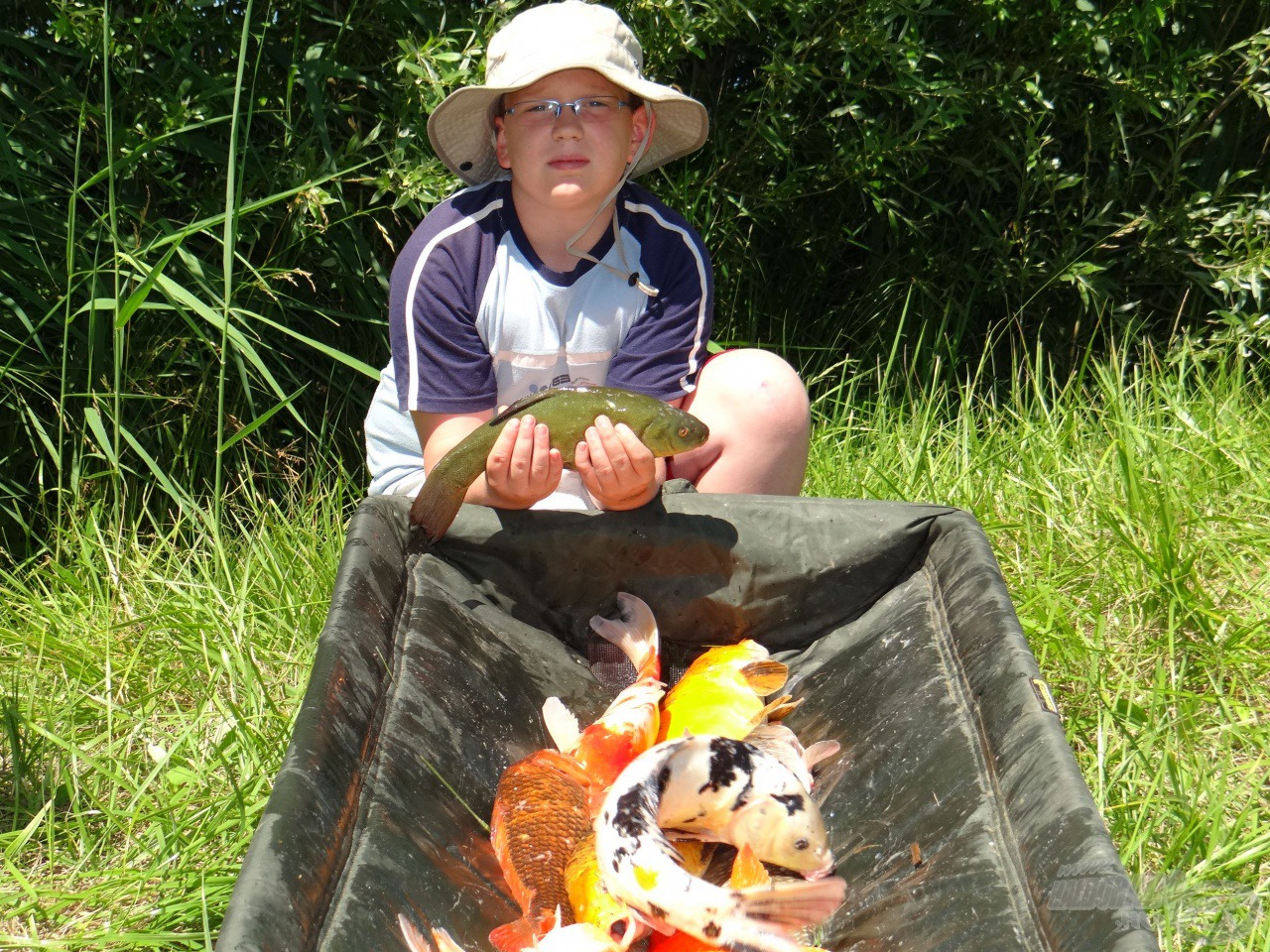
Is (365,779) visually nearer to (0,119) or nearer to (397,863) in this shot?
(397,863)

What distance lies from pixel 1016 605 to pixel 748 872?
0.99 metres

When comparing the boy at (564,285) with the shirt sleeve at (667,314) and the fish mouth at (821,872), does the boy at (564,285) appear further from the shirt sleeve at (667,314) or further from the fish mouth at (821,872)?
the fish mouth at (821,872)

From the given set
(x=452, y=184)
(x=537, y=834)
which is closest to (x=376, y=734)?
(x=537, y=834)

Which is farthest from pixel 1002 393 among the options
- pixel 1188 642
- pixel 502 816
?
pixel 502 816

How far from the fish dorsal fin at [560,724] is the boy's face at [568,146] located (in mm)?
874

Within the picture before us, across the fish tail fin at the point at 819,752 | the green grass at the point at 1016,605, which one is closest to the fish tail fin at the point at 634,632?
the fish tail fin at the point at 819,752

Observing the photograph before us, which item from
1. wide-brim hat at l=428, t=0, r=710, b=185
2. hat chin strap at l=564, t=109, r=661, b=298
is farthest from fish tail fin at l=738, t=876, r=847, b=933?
wide-brim hat at l=428, t=0, r=710, b=185

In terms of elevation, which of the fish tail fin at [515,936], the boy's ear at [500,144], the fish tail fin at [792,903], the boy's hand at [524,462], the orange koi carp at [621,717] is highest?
the boy's ear at [500,144]

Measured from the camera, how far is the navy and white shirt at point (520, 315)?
7.37ft

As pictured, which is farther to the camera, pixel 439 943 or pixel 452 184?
pixel 452 184

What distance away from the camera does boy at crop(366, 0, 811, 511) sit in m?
2.20

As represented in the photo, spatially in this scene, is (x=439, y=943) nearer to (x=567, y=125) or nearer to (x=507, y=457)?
(x=507, y=457)

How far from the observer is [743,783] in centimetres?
164

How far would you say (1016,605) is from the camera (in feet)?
7.66
